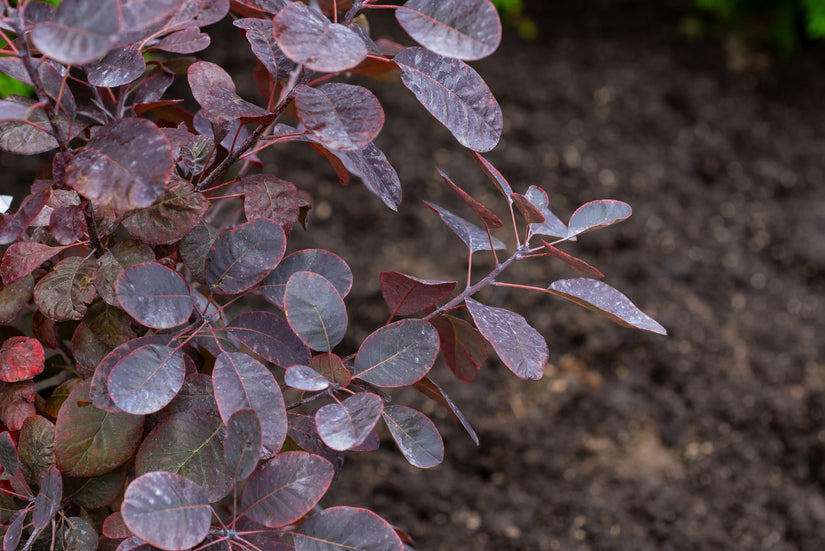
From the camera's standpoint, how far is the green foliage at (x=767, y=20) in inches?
115

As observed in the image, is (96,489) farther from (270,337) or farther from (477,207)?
(477,207)

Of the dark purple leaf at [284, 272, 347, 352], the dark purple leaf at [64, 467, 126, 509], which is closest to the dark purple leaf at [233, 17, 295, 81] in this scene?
the dark purple leaf at [284, 272, 347, 352]

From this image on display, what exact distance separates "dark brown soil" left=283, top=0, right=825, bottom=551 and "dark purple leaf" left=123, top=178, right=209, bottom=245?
1122mm

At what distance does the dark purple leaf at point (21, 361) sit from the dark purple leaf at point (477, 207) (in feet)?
1.50

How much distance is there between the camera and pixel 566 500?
67.6 inches

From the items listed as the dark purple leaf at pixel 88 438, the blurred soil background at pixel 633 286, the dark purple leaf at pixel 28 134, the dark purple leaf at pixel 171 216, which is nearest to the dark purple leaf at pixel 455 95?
the dark purple leaf at pixel 171 216

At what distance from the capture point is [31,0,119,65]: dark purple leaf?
16.6 inches

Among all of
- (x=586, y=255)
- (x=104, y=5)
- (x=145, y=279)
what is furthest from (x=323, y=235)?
(x=104, y=5)

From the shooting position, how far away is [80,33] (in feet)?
1.42

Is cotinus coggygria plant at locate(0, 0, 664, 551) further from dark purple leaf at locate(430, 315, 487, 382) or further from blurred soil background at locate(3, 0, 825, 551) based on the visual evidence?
blurred soil background at locate(3, 0, 825, 551)

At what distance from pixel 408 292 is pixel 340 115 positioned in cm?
23

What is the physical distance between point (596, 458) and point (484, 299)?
0.61 meters

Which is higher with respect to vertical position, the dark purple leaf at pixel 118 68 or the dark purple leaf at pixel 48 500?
the dark purple leaf at pixel 118 68

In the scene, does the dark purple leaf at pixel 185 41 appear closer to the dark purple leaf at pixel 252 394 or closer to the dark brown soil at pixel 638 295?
the dark purple leaf at pixel 252 394
